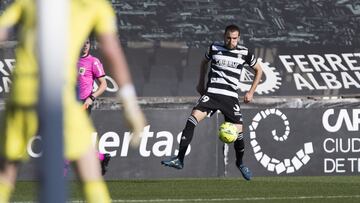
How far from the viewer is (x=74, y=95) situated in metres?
5.23

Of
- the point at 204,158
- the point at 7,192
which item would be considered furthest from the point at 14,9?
the point at 204,158

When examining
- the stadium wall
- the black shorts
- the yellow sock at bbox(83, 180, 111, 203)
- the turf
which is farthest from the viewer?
the stadium wall

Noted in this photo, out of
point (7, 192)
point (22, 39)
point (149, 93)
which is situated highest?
point (149, 93)

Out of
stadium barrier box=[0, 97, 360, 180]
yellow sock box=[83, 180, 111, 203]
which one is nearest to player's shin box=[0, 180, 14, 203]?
yellow sock box=[83, 180, 111, 203]

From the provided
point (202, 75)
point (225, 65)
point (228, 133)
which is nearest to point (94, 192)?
point (228, 133)

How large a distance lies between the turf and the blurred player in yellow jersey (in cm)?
619

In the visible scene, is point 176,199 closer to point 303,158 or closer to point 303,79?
point 303,158

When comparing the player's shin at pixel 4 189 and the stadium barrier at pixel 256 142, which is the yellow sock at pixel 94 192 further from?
the stadium barrier at pixel 256 142

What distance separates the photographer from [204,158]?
17.0m

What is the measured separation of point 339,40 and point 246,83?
213 cm

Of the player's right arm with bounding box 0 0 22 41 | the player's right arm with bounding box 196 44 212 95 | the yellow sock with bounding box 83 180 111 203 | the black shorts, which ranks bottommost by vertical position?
the yellow sock with bounding box 83 180 111 203

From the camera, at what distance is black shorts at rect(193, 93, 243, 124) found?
602 inches

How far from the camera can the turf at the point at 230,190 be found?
38.8 ft

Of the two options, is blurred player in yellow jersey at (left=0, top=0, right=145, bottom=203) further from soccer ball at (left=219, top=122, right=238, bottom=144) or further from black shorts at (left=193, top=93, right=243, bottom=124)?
black shorts at (left=193, top=93, right=243, bottom=124)
